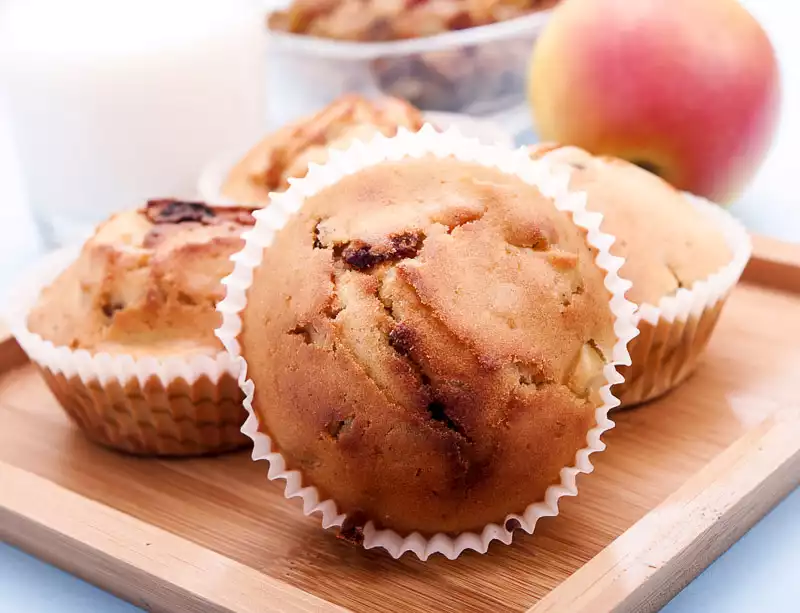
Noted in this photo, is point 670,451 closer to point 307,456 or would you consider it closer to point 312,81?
point 307,456

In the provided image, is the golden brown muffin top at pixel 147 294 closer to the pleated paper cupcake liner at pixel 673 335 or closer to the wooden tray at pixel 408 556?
the wooden tray at pixel 408 556

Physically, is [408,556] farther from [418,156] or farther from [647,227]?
[647,227]

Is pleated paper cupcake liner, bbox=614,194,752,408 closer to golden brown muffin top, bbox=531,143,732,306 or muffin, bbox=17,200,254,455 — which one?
golden brown muffin top, bbox=531,143,732,306

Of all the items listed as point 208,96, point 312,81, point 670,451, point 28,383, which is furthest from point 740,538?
point 312,81

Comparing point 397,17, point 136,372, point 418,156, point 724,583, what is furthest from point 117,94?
point 724,583

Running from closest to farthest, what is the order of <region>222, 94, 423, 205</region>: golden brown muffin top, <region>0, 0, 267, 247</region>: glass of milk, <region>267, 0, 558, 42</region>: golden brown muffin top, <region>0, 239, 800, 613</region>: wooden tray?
1. <region>0, 239, 800, 613</region>: wooden tray
2. <region>222, 94, 423, 205</region>: golden brown muffin top
3. <region>0, 0, 267, 247</region>: glass of milk
4. <region>267, 0, 558, 42</region>: golden brown muffin top

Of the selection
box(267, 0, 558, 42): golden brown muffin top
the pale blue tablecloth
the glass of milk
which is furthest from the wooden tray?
box(267, 0, 558, 42): golden brown muffin top
